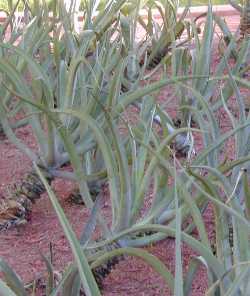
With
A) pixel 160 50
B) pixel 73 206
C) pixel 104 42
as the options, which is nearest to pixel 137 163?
pixel 73 206

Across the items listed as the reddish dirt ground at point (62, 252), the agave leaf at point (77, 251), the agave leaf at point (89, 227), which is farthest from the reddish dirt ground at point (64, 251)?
the agave leaf at point (77, 251)

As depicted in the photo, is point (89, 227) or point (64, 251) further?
point (64, 251)

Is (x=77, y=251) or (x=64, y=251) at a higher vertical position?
(x=77, y=251)

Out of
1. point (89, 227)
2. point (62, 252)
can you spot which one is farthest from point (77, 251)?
point (62, 252)

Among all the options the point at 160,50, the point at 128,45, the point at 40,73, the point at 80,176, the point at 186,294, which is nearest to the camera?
the point at 186,294

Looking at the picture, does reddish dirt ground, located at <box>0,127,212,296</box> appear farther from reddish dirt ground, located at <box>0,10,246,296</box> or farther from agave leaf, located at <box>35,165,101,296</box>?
agave leaf, located at <box>35,165,101,296</box>

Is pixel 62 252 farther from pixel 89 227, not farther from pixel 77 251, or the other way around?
pixel 77 251

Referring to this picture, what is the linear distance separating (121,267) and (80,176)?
0.30 m

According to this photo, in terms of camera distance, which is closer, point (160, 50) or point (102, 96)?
point (102, 96)

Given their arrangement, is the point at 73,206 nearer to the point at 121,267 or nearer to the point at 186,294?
the point at 121,267

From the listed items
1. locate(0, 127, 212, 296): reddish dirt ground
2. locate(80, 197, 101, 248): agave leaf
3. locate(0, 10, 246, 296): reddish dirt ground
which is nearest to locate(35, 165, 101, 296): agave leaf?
locate(80, 197, 101, 248): agave leaf

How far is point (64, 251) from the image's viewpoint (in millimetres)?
1774

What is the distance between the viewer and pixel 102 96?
2.00 meters

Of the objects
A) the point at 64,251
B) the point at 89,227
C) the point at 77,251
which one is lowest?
the point at 64,251
